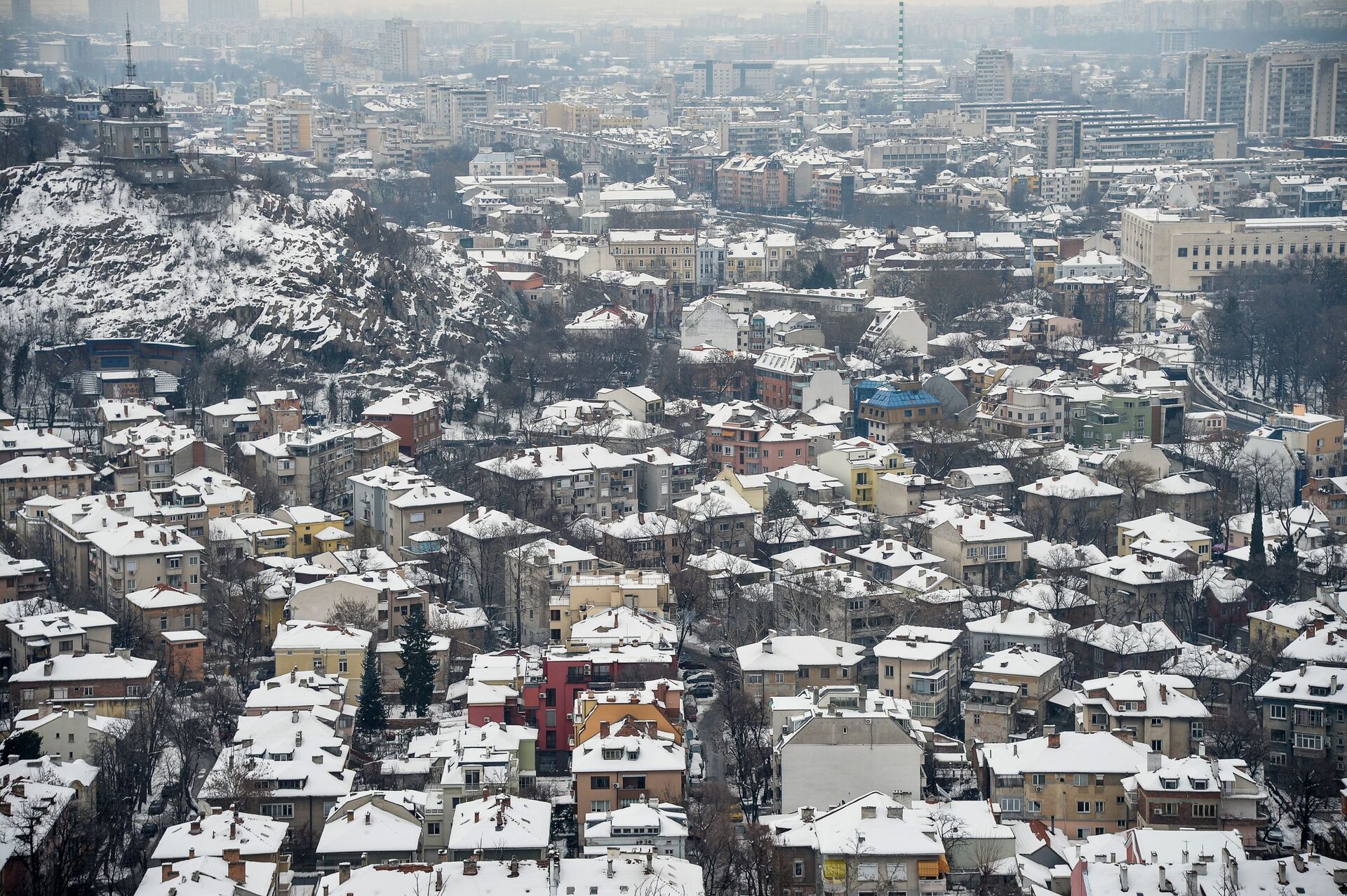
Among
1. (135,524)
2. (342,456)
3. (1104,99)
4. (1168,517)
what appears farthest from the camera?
(1104,99)

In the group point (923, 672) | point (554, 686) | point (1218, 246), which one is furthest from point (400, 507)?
point (1218, 246)

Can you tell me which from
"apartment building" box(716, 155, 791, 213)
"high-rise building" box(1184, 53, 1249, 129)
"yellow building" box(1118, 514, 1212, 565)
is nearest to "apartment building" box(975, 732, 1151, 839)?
"yellow building" box(1118, 514, 1212, 565)

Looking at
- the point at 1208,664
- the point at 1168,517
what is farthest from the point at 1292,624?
the point at 1168,517

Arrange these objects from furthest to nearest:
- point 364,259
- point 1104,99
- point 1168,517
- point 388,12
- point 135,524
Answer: point 388,12 < point 1104,99 < point 364,259 < point 1168,517 < point 135,524

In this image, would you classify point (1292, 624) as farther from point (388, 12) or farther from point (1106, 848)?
point (388, 12)

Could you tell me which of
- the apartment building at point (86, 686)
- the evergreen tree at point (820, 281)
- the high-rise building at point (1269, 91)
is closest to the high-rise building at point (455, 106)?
the high-rise building at point (1269, 91)

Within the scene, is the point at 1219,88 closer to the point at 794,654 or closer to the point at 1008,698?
the point at 794,654

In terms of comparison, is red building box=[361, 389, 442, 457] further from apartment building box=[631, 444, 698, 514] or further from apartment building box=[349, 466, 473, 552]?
apartment building box=[631, 444, 698, 514]
